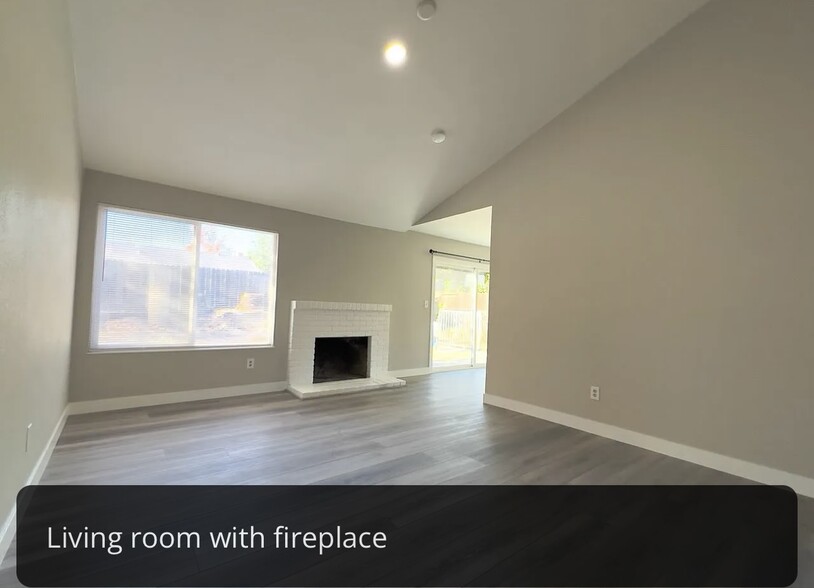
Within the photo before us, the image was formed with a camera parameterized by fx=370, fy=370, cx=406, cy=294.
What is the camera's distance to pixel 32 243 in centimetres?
173

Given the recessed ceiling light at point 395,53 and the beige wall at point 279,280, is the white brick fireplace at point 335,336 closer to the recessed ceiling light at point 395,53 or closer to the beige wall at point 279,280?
the beige wall at point 279,280

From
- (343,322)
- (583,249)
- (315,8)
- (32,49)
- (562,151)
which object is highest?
(315,8)

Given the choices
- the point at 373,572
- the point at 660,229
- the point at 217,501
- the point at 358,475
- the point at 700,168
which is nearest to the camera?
the point at 373,572

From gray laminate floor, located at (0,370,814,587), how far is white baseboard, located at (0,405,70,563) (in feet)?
0.16

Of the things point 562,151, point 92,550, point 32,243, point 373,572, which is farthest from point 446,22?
point 92,550

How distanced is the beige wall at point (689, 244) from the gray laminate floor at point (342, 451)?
1.40 feet

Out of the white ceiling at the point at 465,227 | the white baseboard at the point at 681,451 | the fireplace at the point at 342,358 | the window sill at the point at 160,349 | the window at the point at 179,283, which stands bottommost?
the white baseboard at the point at 681,451

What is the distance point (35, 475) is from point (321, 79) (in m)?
3.18

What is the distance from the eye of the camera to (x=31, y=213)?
1.66 metres

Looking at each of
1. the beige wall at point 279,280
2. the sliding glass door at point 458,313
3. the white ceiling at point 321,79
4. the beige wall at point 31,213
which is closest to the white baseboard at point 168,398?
the beige wall at point 279,280

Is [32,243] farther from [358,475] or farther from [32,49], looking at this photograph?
[358,475]

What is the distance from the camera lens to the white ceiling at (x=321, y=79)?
8.05ft

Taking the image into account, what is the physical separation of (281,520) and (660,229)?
340cm

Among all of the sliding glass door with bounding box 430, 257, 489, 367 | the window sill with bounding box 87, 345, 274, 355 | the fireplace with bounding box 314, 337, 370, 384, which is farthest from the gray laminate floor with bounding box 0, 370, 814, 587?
the sliding glass door with bounding box 430, 257, 489, 367
